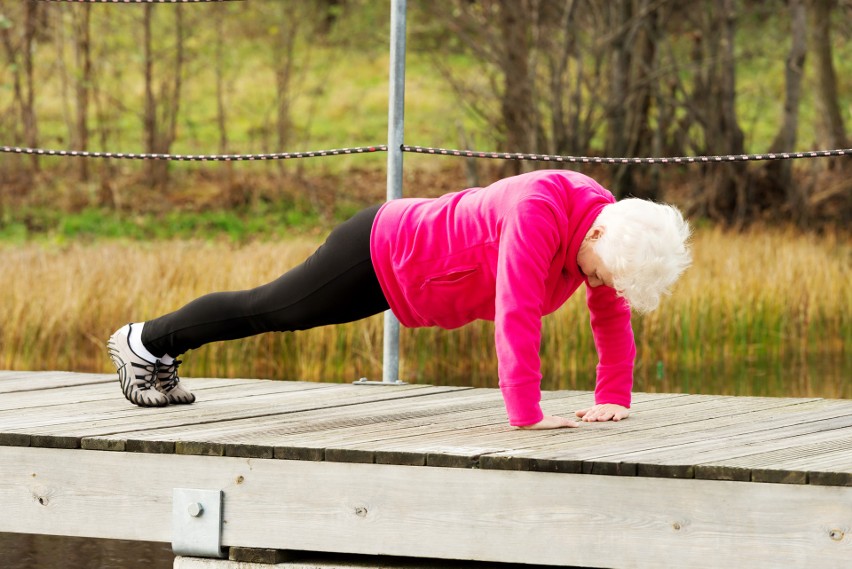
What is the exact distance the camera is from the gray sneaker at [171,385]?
11.8 feet

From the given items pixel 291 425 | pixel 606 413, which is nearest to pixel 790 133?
pixel 606 413

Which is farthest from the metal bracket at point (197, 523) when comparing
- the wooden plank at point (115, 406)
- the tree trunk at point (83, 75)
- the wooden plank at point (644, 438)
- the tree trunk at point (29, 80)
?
the tree trunk at point (83, 75)

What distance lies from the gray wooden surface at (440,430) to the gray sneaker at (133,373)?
1.4 inches

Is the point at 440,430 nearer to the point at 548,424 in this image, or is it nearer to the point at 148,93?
the point at 548,424

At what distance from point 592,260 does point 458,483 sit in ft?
2.19

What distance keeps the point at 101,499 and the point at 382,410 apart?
2.63 ft

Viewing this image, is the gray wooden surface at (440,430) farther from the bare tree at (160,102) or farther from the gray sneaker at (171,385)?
the bare tree at (160,102)

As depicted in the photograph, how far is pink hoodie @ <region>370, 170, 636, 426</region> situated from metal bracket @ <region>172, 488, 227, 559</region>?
67cm

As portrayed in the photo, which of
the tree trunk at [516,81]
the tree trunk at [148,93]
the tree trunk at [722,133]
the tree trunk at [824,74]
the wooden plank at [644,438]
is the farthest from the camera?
the tree trunk at [148,93]

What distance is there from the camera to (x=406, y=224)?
3311 millimetres

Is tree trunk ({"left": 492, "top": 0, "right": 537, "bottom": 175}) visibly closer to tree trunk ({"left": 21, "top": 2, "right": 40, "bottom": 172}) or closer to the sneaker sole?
tree trunk ({"left": 21, "top": 2, "right": 40, "bottom": 172})

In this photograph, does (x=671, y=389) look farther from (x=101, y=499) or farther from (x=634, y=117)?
(x=634, y=117)

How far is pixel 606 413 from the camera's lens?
333 cm

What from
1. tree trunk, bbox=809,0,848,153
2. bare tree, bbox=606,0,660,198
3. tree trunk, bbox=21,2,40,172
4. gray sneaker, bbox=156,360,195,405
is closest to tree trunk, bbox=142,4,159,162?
tree trunk, bbox=21,2,40,172
